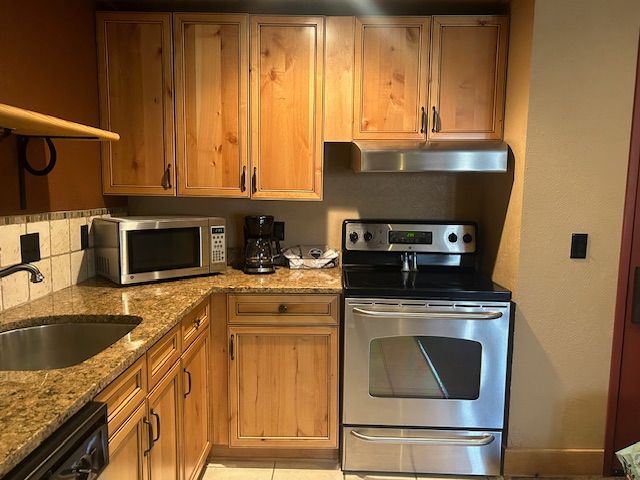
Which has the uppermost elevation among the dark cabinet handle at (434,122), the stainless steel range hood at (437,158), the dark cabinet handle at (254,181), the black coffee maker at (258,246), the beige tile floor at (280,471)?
the dark cabinet handle at (434,122)

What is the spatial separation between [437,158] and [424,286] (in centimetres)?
59

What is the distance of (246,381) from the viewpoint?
2148mm

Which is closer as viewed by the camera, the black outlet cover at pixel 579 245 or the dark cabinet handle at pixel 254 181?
the black outlet cover at pixel 579 245

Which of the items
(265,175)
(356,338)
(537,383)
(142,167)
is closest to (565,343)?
(537,383)

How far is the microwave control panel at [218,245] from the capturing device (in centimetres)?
227

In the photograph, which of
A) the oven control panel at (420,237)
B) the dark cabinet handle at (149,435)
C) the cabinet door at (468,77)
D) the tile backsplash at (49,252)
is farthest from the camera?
the oven control panel at (420,237)

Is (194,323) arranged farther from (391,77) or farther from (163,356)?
(391,77)

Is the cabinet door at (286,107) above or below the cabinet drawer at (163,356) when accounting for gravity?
above

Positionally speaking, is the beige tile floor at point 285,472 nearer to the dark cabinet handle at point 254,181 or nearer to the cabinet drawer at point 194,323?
the cabinet drawer at point 194,323

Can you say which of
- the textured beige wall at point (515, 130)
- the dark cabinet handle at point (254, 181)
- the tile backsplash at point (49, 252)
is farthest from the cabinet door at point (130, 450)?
the textured beige wall at point (515, 130)

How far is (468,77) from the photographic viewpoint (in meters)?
2.24

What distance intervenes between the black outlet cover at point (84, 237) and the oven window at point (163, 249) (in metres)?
0.28

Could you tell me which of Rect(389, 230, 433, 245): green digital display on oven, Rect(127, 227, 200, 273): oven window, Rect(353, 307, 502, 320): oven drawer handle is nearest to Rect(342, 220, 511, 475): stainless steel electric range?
Rect(353, 307, 502, 320): oven drawer handle

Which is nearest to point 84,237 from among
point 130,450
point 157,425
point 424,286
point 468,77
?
point 157,425
